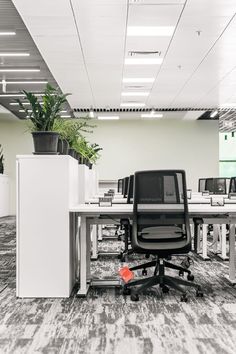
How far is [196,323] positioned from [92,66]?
5197mm

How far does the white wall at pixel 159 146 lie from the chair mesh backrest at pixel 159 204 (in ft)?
30.6

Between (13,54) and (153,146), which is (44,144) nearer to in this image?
(13,54)

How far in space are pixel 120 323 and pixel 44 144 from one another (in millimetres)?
1367

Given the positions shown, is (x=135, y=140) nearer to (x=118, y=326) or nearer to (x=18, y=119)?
(x=18, y=119)

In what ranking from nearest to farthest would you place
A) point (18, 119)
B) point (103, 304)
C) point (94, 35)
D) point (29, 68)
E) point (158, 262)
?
point (103, 304) → point (158, 262) → point (94, 35) → point (29, 68) → point (18, 119)

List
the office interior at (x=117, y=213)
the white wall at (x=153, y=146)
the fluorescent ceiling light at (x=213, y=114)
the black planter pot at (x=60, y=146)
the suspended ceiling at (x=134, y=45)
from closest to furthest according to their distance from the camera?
the office interior at (x=117, y=213) < the black planter pot at (x=60, y=146) < the suspended ceiling at (x=134, y=45) < the fluorescent ceiling light at (x=213, y=114) < the white wall at (x=153, y=146)

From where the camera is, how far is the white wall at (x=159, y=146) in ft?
41.1

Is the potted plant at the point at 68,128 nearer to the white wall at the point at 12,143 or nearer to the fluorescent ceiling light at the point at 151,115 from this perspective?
the fluorescent ceiling light at the point at 151,115

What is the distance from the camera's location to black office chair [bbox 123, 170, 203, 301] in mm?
Answer: 3103

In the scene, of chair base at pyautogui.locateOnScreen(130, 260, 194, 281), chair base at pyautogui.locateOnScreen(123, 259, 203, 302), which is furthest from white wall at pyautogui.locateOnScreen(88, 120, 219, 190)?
chair base at pyautogui.locateOnScreen(123, 259, 203, 302)

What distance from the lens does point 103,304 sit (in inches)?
121

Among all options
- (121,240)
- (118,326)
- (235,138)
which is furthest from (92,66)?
(235,138)

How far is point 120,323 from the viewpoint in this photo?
2.64 meters

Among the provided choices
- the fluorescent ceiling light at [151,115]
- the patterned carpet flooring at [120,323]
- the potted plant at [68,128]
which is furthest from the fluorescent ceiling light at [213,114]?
the patterned carpet flooring at [120,323]
